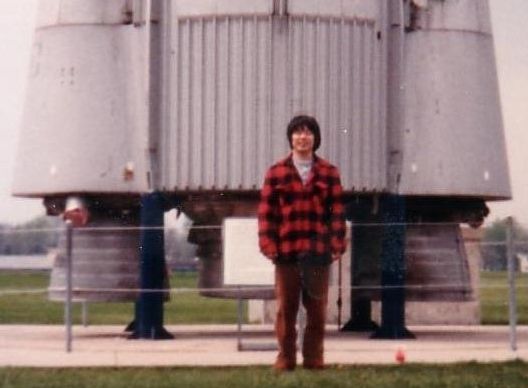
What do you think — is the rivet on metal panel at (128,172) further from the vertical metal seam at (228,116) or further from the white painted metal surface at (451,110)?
the white painted metal surface at (451,110)

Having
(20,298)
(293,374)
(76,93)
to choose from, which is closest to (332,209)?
(293,374)

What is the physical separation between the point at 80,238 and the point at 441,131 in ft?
14.3

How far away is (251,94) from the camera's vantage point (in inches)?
685

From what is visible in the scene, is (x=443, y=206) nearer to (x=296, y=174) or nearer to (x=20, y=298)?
(x=296, y=174)

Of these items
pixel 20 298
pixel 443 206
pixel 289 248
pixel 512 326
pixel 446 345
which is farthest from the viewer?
pixel 20 298

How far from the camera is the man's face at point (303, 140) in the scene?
1187cm

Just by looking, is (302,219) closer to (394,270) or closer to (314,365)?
(314,365)

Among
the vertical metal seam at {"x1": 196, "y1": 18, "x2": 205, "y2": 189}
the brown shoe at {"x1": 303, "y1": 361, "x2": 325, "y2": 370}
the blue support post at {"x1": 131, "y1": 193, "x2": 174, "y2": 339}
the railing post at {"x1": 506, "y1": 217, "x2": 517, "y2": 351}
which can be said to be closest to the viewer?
the brown shoe at {"x1": 303, "y1": 361, "x2": 325, "y2": 370}

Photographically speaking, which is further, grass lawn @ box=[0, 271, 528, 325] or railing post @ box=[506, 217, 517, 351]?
grass lawn @ box=[0, 271, 528, 325]

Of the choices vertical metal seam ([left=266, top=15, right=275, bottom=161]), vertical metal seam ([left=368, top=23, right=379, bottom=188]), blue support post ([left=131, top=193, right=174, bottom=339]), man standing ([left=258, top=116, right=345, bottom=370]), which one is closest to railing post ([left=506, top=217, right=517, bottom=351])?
vertical metal seam ([left=368, top=23, right=379, bottom=188])

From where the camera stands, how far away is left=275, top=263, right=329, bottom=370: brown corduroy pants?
12.0m

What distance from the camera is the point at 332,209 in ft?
39.1

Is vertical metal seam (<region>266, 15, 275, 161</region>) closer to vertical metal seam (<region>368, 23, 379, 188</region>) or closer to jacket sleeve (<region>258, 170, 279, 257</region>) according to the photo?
vertical metal seam (<region>368, 23, 379, 188</region>)

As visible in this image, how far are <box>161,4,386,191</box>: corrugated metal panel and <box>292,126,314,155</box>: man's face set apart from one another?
5454 mm
